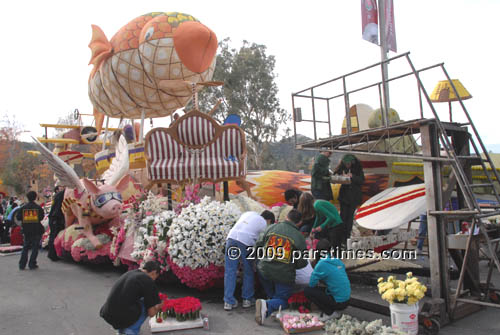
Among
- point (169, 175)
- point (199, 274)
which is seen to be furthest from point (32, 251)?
point (199, 274)

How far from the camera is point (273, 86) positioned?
32.8m

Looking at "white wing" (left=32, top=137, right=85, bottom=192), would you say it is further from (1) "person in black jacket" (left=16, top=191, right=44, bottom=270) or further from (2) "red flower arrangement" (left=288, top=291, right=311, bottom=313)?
(2) "red flower arrangement" (left=288, top=291, right=311, bottom=313)

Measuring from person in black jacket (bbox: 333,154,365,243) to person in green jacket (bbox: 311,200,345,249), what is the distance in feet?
3.22

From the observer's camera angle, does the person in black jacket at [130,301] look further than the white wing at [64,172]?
No

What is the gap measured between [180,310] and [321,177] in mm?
4136

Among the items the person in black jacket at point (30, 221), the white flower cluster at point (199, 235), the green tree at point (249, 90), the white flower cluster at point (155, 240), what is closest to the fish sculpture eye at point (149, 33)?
the person in black jacket at point (30, 221)

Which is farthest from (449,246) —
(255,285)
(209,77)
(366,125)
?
(209,77)

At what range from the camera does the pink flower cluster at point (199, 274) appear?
6.60m

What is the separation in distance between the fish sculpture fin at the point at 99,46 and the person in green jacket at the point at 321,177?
9193 millimetres

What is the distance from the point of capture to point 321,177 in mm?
8336

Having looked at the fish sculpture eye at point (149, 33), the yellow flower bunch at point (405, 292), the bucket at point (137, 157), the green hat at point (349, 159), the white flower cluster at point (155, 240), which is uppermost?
the fish sculpture eye at point (149, 33)

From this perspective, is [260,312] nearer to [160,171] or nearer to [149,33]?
[160,171]

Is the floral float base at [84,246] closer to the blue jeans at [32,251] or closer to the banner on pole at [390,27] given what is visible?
the blue jeans at [32,251]

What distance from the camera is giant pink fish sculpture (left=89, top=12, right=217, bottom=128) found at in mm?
12273
